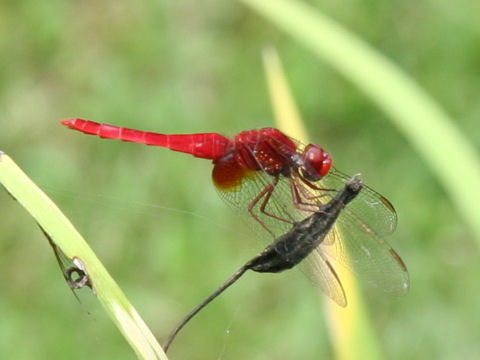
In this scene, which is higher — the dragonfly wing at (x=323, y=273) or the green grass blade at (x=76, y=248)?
the dragonfly wing at (x=323, y=273)

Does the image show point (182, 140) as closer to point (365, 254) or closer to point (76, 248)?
point (365, 254)

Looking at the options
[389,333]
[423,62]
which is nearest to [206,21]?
[423,62]

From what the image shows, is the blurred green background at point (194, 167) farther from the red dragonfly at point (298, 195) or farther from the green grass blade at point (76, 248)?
the green grass blade at point (76, 248)

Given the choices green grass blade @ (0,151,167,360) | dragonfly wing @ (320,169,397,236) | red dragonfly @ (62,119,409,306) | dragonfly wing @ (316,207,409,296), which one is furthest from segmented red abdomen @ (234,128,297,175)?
green grass blade @ (0,151,167,360)

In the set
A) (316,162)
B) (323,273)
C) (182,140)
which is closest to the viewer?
(323,273)

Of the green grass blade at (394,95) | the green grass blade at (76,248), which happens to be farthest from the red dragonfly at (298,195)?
the green grass blade at (76,248)

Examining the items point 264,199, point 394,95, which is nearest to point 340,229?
point 264,199

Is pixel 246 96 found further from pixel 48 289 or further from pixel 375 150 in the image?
pixel 48 289
